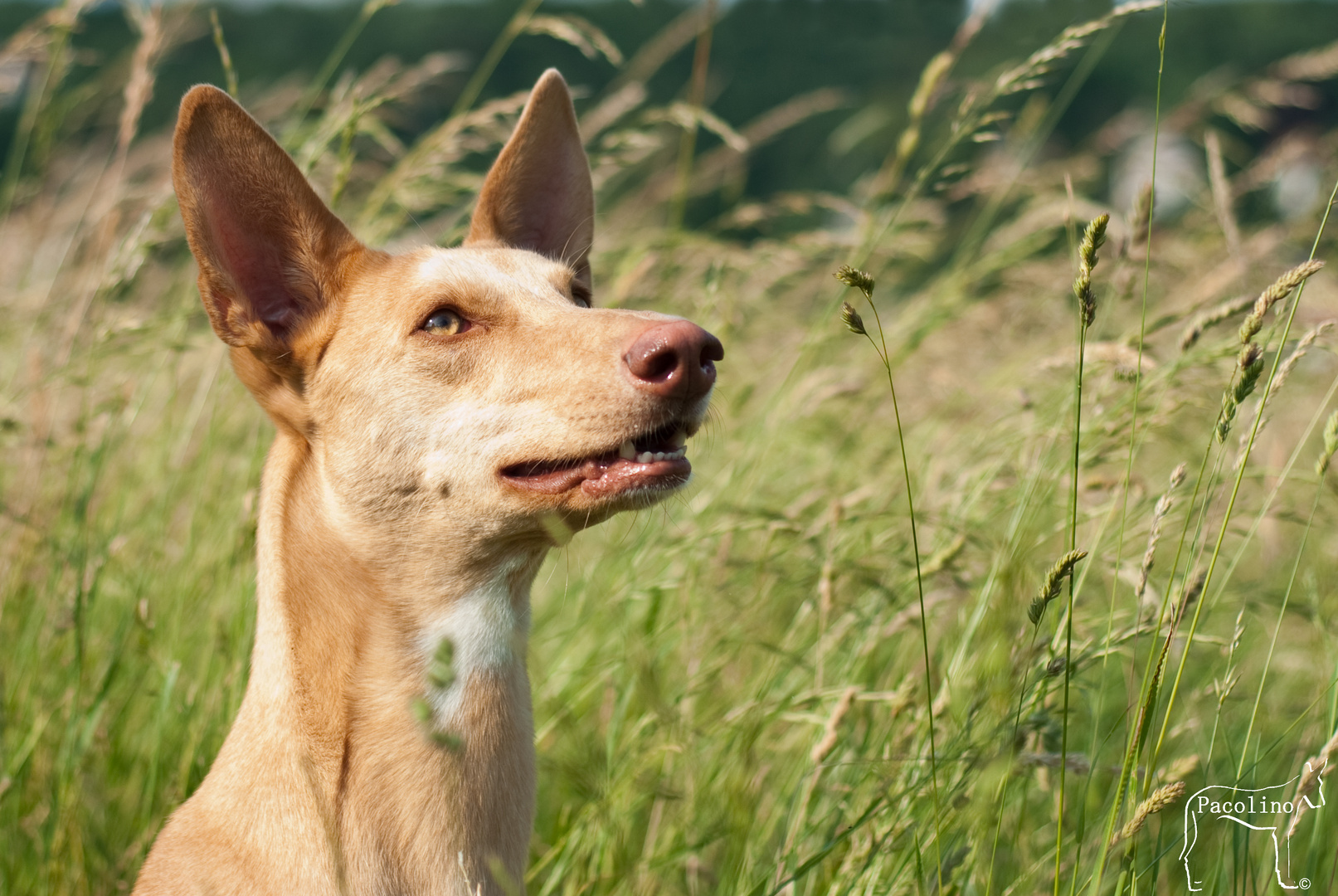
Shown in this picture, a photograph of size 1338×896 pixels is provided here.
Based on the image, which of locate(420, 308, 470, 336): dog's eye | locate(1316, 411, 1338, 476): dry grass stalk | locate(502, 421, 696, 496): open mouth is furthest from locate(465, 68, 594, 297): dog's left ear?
locate(1316, 411, 1338, 476): dry grass stalk

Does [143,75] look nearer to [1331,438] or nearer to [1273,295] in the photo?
[1273,295]

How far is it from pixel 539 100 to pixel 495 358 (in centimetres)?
83

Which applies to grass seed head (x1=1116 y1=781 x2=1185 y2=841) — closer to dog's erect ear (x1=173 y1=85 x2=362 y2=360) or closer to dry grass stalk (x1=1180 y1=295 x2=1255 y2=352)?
dry grass stalk (x1=1180 y1=295 x2=1255 y2=352)

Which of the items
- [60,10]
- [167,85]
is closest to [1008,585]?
[60,10]

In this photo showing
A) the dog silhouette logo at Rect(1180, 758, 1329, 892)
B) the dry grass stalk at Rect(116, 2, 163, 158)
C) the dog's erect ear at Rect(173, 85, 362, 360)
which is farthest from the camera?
the dry grass stalk at Rect(116, 2, 163, 158)

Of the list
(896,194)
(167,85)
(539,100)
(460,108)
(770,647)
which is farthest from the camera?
(167,85)

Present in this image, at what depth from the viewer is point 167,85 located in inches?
1049

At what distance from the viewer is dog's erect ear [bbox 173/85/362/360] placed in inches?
79.8

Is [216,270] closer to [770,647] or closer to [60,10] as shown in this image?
[770,647]

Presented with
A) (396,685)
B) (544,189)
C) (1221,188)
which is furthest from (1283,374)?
(544,189)

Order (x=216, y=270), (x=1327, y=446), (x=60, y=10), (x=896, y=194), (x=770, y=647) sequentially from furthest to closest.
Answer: (x=896, y=194), (x=60, y=10), (x=770, y=647), (x=216, y=270), (x=1327, y=446)

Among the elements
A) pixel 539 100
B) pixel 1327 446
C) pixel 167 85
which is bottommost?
pixel 167 85

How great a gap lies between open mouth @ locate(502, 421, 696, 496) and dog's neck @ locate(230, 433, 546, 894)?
0.73 feet

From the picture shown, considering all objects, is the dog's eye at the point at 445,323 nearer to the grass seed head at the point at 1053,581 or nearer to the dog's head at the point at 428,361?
the dog's head at the point at 428,361
